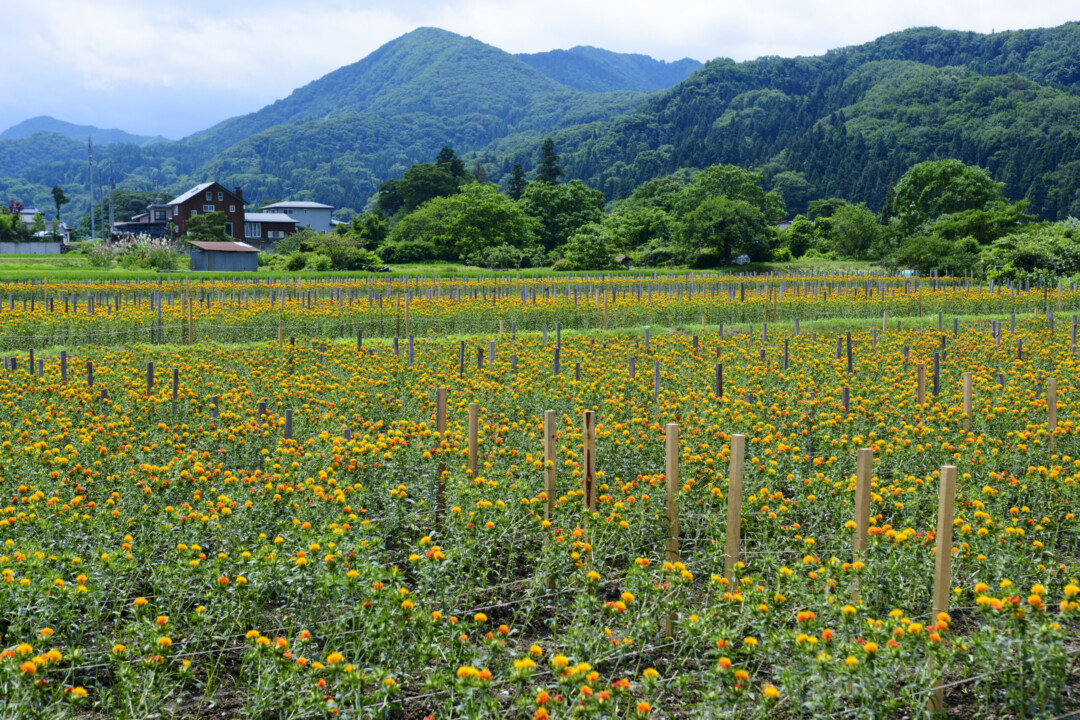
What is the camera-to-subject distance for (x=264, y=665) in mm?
4613

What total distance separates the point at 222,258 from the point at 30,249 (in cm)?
3091

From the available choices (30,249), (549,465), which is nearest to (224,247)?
(30,249)

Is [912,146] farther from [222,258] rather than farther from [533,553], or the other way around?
[533,553]

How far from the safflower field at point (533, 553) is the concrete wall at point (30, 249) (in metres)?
79.6

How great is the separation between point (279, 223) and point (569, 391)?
322ft

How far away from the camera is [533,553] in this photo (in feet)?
20.3

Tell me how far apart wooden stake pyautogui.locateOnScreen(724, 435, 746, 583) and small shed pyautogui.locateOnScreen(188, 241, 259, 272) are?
61.3 meters

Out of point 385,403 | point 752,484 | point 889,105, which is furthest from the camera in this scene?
point 889,105

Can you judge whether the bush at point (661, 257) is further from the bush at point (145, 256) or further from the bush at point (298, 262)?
the bush at point (145, 256)

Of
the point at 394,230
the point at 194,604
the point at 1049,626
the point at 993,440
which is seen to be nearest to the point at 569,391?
the point at 993,440

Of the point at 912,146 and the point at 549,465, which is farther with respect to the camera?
the point at 912,146

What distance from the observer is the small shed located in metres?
62.1

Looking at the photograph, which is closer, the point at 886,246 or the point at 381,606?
the point at 381,606

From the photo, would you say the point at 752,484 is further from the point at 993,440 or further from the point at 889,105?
the point at 889,105
